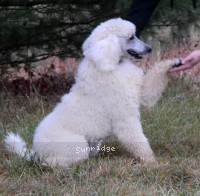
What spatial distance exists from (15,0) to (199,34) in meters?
2.50

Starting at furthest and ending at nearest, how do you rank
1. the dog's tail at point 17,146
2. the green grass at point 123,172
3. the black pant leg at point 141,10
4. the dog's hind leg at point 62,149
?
the black pant leg at point 141,10 < the dog's tail at point 17,146 < the dog's hind leg at point 62,149 < the green grass at point 123,172

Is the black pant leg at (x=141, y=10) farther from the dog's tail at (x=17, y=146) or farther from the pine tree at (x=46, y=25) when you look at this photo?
the pine tree at (x=46, y=25)

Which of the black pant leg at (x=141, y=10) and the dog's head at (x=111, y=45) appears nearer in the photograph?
the dog's head at (x=111, y=45)

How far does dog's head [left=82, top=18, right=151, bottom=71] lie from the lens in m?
3.95

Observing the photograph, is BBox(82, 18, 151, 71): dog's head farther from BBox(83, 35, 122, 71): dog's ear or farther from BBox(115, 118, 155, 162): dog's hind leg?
BBox(115, 118, 155, 162): dog's hind leg

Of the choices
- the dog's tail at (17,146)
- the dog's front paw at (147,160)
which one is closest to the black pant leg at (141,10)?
the dog's front paw at (147,160)

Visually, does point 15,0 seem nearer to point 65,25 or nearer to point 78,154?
point 65,25

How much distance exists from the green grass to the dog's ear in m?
0.62

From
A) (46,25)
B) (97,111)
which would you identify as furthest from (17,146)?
(46,25)

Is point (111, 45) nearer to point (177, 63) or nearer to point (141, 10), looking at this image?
point (177, 63)

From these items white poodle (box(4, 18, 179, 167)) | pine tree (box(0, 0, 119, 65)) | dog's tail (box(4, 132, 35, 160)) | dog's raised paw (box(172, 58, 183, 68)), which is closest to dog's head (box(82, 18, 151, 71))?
white poodle (box(4, 18, 179, 167))

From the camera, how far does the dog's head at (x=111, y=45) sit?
3.95 metres

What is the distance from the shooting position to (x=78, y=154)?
12.9ft

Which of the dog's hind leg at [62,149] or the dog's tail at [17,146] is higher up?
the dog's hind leg at [62,149]
